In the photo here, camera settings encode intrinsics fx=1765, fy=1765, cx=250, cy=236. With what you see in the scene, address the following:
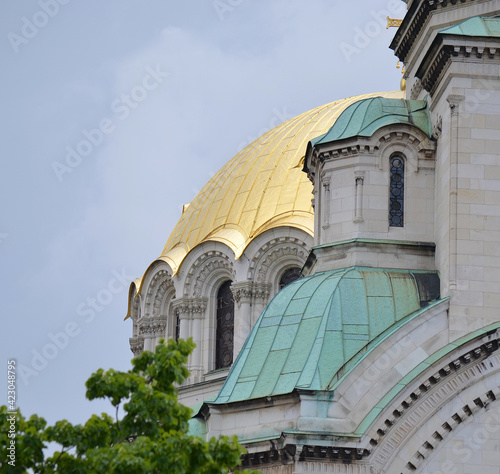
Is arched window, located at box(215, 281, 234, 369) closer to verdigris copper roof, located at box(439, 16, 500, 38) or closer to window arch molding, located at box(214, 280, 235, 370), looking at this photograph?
window arch molding, located at box(214, 280, 235, 370)

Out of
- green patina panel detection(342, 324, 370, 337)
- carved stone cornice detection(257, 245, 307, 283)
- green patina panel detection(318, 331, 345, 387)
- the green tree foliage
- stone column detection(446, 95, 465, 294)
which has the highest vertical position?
carved stone cornice detection(257, 245, 307, 283)

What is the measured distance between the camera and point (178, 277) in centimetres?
4609

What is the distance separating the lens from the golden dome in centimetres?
4512

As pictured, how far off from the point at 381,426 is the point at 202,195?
19.0 m

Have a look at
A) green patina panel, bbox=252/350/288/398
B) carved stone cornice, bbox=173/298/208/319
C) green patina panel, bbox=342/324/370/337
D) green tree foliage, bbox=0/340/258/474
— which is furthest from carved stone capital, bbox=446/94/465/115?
carved stone cornice, bbox=173/298/208/319

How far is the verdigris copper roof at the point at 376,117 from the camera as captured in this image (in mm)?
34625

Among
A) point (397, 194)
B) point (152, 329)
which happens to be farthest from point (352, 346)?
point (152, 329)

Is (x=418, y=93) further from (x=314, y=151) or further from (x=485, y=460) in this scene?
(x=485, y=460)

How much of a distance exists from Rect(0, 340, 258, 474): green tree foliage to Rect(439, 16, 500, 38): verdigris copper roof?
11061 mm

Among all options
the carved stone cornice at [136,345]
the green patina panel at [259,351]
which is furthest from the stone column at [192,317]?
the green patina panel at [259,351]

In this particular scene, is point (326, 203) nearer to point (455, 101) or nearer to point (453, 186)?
point (453, 186)

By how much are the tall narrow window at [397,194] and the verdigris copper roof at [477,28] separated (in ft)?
9.58

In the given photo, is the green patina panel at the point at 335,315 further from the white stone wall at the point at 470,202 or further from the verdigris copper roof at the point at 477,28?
the verdigris copper roof at the point at 477,28

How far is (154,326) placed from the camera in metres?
47.6
